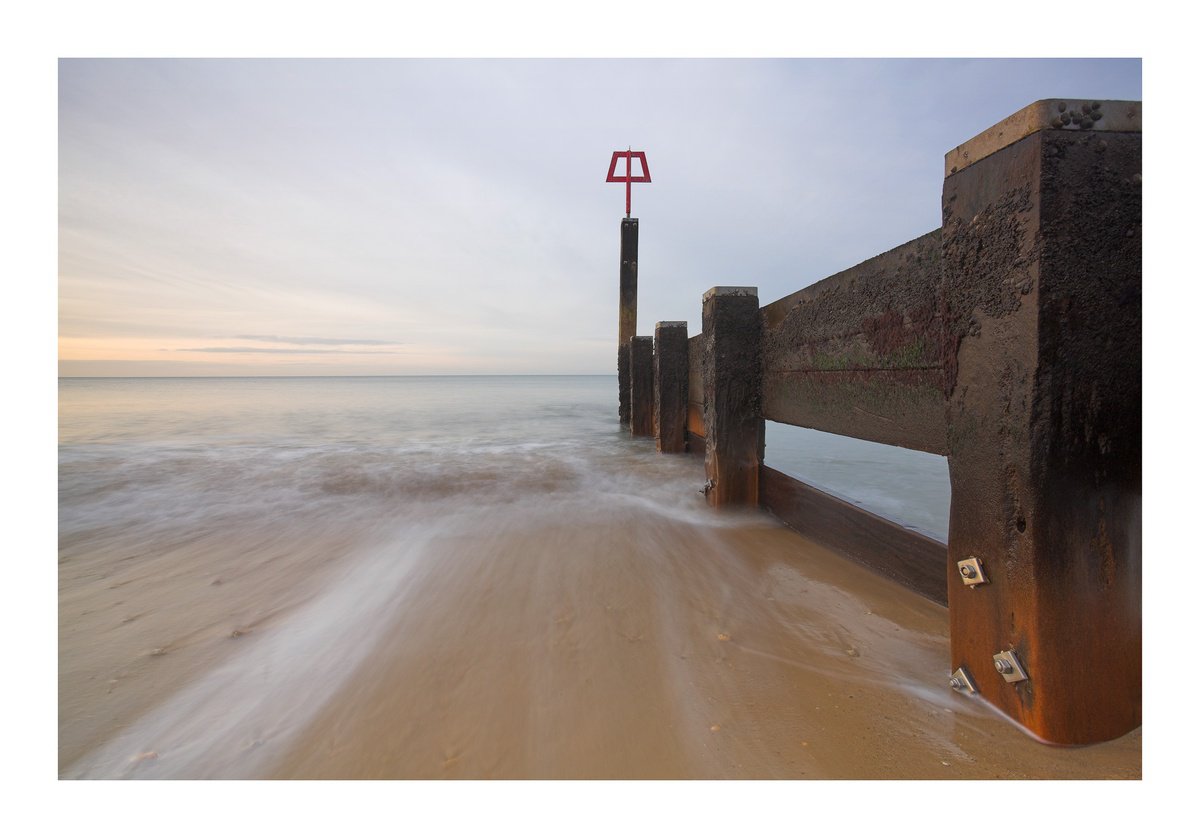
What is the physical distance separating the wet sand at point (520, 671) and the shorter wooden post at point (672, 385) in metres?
4.01

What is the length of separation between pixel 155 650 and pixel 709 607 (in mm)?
2354

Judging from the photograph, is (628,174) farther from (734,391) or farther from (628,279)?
(734,391)

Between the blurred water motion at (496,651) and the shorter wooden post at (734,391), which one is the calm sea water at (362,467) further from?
the shorter wooden post at (734,391)

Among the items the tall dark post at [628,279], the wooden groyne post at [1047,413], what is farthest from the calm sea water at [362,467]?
the tall dark post at [628,279]

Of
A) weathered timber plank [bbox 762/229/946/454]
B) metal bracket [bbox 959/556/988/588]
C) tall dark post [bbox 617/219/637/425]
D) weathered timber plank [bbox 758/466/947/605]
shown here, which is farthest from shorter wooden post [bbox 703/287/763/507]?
tall dark post [bbox 617/219/637/425]

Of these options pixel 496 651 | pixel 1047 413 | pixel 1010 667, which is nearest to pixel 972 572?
pixel 1010 667

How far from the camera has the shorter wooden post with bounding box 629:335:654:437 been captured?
8.69 meters

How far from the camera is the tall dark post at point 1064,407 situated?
1.31 meters

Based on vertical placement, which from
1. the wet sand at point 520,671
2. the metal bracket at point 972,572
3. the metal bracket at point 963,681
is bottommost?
the wet sand at point 520,671

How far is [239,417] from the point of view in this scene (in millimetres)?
13531

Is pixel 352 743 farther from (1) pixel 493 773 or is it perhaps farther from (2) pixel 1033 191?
(2) pixel 1033 191

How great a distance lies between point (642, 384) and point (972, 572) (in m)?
7.50

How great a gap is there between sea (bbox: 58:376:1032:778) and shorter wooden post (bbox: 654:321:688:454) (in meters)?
2.39

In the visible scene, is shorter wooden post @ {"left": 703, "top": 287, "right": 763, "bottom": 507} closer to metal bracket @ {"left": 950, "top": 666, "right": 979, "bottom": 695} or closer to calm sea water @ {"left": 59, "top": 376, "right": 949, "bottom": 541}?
calm sea water @ {"left": 59, "top": 376, "right": 949, "bottom": 541}
